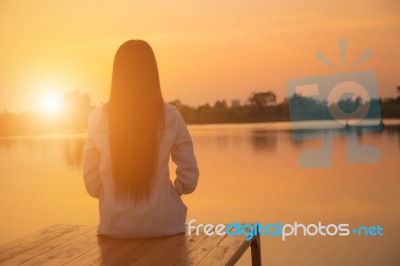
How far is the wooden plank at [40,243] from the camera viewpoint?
2.17 meters

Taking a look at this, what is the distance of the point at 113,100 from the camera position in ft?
7.31

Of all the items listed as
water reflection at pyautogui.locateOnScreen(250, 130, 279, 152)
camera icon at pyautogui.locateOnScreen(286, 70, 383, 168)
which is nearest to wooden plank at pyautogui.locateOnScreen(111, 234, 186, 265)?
camera icon at pyautogui.locateOnScreen(286, 70, 383, 168)

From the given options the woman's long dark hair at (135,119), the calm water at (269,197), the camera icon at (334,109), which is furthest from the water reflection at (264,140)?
the woman's long dark hair at (135,119)

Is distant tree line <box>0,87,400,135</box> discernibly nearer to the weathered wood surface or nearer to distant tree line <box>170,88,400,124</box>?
distant tree line <box>170,88,400,124</box>

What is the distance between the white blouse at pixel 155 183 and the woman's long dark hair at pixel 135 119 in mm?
34

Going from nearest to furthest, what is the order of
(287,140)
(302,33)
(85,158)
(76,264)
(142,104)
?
(76,264) → (142,104) → (85,158) → (302,33) → (287,140)

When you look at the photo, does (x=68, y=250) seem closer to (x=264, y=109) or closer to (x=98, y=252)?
(x=98, y=252)

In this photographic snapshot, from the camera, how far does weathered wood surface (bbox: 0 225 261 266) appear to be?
2031mm

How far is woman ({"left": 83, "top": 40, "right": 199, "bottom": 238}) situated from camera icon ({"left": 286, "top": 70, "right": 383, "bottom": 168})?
359 centimetres

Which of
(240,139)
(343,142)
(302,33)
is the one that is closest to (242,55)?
(302,33)

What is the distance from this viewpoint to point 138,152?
222 cm

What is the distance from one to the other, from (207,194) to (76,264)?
14.7 feet

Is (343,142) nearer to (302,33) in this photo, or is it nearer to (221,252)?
(302,33)

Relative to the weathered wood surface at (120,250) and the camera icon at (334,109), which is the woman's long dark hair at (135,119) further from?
the camera icon at (334,109)
